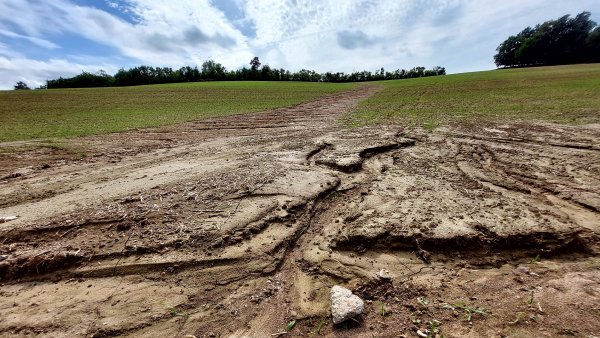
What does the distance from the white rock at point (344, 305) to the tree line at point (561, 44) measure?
→ 83065mm

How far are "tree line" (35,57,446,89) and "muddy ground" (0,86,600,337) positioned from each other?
73970 mm

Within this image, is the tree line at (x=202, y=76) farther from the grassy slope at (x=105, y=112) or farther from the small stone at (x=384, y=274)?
the small stone at (x=384, y=274)

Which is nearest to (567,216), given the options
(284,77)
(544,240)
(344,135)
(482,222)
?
(544,240)

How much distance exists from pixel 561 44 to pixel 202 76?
84.6 meters

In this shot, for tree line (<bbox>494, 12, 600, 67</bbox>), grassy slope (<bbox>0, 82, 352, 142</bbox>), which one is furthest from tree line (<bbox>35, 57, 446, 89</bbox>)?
grassy slope (<bbox>0, 82, 352, 142</bbox>)

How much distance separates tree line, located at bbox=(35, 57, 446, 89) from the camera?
68.1 m

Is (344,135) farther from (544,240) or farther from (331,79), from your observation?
(331,79)

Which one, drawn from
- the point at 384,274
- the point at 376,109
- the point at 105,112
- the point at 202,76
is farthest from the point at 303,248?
the point at 202,76

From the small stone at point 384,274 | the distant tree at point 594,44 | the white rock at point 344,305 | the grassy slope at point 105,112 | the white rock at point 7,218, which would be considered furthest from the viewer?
the distant tree at point 594,44

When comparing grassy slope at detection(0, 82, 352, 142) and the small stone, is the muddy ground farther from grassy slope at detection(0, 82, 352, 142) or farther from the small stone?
grassy slope at detection(0, 82, 352, 142)

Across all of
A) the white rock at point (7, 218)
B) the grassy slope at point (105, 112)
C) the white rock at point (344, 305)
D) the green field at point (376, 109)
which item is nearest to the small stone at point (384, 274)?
the white rock at point (344, 305)

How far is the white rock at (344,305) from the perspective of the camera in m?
2.26

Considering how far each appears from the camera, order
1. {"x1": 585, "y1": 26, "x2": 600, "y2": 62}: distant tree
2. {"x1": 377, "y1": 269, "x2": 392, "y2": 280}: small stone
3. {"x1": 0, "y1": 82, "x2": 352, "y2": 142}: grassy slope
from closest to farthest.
A: {"x1": 377, "y1": 269, "x2": 392, "y2": 280}: small stone, {"x1": 0, "y1": 82, "x2": 352, "y2": 142}: grassy slope, {"x1": 585, "y1": 26, "x2": 600, "y2": 62}: distant tree

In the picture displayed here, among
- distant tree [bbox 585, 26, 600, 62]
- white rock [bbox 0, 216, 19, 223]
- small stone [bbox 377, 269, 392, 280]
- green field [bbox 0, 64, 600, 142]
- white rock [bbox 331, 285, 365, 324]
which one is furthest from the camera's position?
distant tree [bbox 585, 26, 600, 62]
